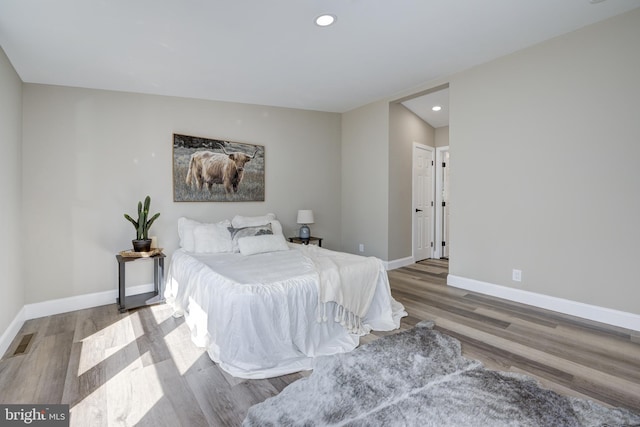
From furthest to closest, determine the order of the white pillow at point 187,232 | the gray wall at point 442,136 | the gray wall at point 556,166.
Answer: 1. the gray wall at point 442,136
2. the white pillow at point 187,232
3. the gray wall at point 556,166

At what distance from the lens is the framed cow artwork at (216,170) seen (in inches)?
152

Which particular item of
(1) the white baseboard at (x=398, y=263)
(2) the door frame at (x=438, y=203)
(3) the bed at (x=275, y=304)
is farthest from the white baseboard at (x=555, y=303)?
(2) the door frame at (x=438, y=203)

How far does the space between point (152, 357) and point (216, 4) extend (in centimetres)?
257

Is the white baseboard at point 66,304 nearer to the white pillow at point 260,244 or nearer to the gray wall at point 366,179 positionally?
the white pillow at point 260,244

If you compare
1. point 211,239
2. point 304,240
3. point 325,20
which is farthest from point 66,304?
point 325,20

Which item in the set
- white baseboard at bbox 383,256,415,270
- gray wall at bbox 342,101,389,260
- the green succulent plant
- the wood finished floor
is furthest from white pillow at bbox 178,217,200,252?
white baseboard at bbox 383,256,415,270

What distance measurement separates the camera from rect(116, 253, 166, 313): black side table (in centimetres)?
316

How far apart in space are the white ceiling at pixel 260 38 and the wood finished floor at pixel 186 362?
2.44 m

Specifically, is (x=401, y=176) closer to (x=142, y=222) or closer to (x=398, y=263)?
(x=398, y=263)

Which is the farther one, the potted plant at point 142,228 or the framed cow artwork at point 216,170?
the framed cow artwork at point 216,170

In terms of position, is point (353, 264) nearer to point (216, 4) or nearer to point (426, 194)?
point (216, 4)

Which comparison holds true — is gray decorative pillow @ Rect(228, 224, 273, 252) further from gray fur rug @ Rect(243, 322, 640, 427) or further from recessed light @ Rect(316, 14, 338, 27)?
recessed light @ Rect(316, 14, 338, 27)

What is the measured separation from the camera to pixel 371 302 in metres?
2.82

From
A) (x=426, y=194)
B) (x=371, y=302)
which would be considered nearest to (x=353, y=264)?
(x=371, y=302)
